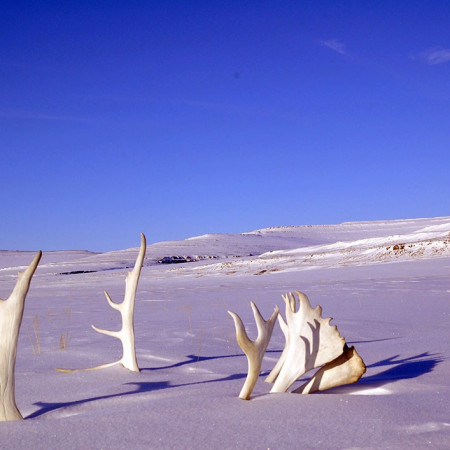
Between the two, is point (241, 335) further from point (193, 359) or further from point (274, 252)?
point (274, 252)

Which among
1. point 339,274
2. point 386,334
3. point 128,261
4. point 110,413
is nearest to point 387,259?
point 339,274

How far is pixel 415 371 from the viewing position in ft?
8.54

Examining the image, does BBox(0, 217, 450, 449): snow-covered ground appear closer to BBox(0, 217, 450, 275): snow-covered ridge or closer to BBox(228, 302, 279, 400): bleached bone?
BBox(228, 302, 279, 400): bleached bone

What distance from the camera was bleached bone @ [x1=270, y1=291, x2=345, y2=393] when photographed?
84.2 inches

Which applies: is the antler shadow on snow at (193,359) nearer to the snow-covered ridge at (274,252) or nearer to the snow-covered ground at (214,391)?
the snow-covered ground at (214,391)

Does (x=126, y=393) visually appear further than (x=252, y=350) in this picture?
Yes

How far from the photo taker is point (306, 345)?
2.18 meters

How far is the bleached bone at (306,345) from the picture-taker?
214 centimetres

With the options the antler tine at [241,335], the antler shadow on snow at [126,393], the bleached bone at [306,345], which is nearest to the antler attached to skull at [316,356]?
the bleached bone at [306,345]

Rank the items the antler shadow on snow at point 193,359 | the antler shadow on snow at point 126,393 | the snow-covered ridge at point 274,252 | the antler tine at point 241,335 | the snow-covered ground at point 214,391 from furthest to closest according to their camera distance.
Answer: the snow-covered ridge at point 274,252 < the antler shadow on snow at point 193,359 < the antler shadow on snow at point 126,393 < the antler tine at point 241,335 < the snow-covered ground at point 214,391

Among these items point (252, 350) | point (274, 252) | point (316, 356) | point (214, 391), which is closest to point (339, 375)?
point (316, 356)

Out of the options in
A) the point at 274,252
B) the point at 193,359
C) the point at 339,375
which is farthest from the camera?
the point at 274,252

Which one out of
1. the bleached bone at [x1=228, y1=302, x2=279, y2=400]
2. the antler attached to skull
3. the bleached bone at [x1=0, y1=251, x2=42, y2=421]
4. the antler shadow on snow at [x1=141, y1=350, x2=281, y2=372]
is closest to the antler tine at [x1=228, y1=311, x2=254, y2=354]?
the bleached bone at [x1=228, y1=302, x2=279, y2=400]

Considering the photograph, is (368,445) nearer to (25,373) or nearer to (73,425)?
(73,425)
